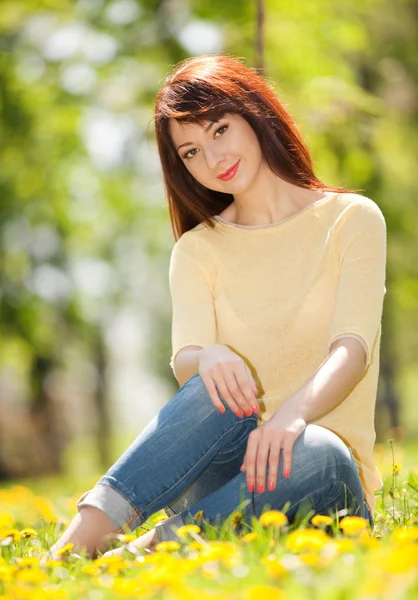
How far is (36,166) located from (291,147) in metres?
6.70

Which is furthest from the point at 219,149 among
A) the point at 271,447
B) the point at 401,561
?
the point at 401,561

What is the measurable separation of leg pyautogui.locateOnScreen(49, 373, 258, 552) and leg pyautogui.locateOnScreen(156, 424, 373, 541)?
0.35 ft

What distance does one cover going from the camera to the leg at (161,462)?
2389 millimetres

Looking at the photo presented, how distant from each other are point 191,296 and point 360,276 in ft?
2.02

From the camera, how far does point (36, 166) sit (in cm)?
928

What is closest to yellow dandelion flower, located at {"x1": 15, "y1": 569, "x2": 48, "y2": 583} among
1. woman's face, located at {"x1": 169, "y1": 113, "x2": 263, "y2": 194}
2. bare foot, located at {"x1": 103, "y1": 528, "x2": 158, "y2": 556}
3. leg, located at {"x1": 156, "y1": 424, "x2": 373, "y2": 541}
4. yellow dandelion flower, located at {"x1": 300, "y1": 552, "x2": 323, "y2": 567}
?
bare foot, located at {"x1": 103, "y1": 528, "x2": 158, "y2": 556}

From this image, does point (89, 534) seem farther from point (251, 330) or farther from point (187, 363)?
point (251, 330)

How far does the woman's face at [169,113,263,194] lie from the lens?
2.83 meters

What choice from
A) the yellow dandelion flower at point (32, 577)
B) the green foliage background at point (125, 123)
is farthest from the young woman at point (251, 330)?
the green foliage background at point (125, 123)

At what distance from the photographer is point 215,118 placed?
2812 mm

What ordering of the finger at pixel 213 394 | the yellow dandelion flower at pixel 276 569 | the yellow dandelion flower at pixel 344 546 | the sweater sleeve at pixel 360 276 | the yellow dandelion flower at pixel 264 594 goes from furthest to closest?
the sweater sleeve at pixel 360 276
the finger at pixel 213 394
the yellow dandelion flower at pixel 344 546
the yellow dandelion flower at pixel 276 569
the yellow dandelion flower at pixel 264 594

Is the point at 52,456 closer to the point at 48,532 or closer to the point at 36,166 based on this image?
the point at 36,166

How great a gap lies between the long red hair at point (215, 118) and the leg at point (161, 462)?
3.05ft

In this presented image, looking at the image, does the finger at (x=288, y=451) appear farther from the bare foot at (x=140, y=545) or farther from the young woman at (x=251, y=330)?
the bare foot at (x=140, y=545)
